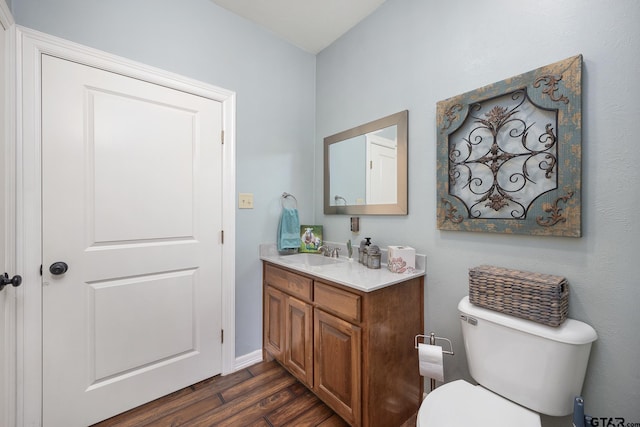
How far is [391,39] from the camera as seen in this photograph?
1.74 metres

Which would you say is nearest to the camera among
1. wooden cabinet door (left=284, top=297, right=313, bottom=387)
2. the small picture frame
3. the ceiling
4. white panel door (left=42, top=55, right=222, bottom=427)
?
white panel door (left=42, top=55, right=222, bottom=427)


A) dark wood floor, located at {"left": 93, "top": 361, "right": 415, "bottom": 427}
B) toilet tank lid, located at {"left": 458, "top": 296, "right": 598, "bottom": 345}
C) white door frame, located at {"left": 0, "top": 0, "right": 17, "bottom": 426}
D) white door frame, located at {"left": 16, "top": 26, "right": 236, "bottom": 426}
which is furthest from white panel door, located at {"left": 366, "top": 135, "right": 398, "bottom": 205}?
white door frame, located at {"left": 0, "top": 0, "right": 17, "bottom": 426}

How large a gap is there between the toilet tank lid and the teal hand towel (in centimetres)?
137

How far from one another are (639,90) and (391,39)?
1.29m

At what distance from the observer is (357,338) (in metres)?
1.28

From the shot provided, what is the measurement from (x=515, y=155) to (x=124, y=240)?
2.13m

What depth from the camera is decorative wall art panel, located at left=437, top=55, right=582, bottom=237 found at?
3.47 feet

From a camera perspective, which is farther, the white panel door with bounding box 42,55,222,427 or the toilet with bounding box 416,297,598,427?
the white panel door with bounding box 42,55,222,427

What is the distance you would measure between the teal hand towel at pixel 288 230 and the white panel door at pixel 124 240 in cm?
49

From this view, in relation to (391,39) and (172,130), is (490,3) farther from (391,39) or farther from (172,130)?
(172,130)

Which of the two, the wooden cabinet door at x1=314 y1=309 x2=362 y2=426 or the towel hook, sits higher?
the towel hook

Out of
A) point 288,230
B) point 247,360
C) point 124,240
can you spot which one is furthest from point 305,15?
point 247,360

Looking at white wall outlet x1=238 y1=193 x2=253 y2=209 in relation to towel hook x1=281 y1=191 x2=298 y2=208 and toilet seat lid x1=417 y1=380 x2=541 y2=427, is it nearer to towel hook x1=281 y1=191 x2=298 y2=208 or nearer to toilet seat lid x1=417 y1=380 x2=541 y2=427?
towel hook x1=281 y1=191 x2=298 y2=208

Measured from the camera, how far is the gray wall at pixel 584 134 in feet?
3.16
